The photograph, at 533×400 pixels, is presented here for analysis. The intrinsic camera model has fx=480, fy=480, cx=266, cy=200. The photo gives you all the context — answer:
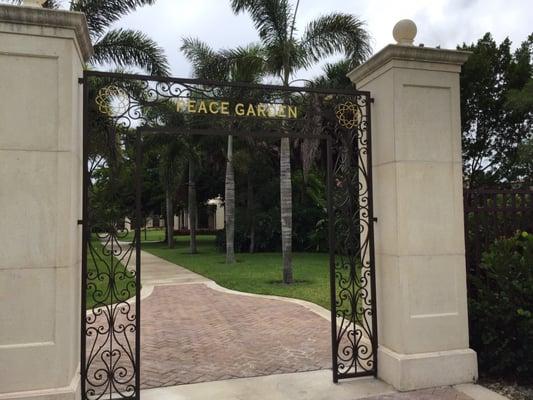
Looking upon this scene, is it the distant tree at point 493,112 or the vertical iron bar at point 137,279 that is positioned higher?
the distant tree at point 493,112

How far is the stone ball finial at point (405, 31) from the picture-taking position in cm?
527

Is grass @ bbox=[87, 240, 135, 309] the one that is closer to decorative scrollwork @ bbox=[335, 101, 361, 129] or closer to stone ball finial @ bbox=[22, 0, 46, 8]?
stone ball finial @ bbox=[22, 0, 46, 8]

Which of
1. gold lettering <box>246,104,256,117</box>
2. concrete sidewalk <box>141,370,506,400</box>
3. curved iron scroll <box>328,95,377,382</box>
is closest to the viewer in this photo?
concrete sidewalk <box>141,370,506,400</box>

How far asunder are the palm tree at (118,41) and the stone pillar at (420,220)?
33.6 ft

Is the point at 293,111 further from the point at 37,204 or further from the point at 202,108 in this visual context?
the point at 37,204

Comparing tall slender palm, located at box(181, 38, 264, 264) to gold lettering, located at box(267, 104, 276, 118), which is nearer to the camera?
gold lettering, located at box(267, 104, 276, 118)

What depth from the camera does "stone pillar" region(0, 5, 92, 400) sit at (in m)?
4.02

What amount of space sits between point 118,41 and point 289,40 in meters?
4.92

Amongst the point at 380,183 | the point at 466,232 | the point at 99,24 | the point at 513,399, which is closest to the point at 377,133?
the point at 380,183

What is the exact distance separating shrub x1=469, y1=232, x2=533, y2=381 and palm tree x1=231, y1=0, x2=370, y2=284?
834cm

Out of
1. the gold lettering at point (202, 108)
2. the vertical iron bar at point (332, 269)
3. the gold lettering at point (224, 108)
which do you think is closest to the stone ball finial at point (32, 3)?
the gold lettering at point (202, 108)

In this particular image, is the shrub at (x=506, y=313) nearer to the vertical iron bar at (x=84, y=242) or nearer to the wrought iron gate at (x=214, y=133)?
the wrought iron gate at (x=214, y=133)

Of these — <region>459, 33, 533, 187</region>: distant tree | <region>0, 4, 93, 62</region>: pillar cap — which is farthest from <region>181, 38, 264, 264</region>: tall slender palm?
<region>459, 33, 533, 187</region>: distant tree

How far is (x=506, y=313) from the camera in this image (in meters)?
5.14
